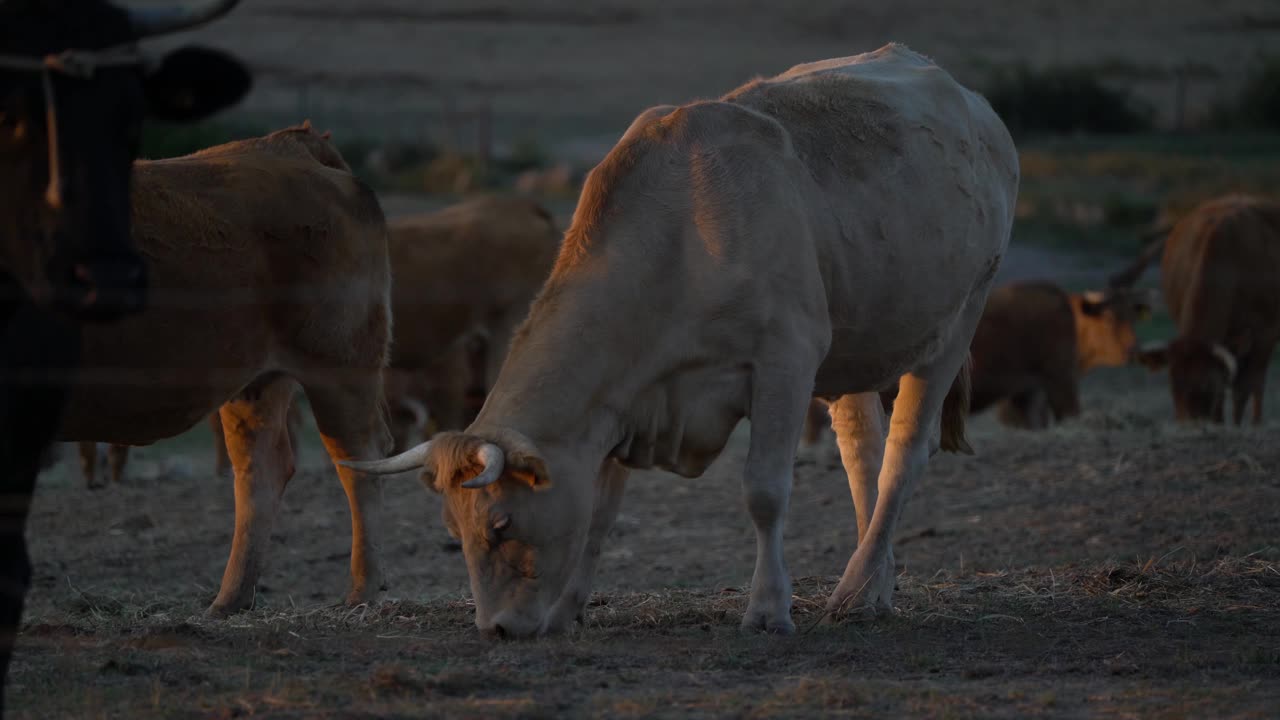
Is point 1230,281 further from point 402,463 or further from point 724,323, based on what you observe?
point 402,463

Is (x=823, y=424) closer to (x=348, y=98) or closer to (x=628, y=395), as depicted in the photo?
(x=628, y=395)

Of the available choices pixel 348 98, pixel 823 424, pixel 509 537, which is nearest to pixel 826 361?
pixel 509 537

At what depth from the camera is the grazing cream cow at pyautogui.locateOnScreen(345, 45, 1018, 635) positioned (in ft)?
20.4

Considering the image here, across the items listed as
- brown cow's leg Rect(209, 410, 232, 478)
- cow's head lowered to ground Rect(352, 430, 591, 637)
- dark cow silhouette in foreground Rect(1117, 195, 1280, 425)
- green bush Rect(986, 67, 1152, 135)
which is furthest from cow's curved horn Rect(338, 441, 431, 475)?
green bush Rect(986, 67, 1152, 135)

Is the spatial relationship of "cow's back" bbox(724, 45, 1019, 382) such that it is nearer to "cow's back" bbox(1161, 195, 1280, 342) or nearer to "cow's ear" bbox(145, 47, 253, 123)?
"cow's ear" bbox(145, 47, 253, 123)

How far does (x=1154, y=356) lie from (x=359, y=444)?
11652 mm

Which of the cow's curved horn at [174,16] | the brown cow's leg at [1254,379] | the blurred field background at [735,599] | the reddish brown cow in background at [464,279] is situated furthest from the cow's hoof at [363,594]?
the brown cow's leg at [1254,379]

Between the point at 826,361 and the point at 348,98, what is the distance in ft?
100

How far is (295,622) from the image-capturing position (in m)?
7.03

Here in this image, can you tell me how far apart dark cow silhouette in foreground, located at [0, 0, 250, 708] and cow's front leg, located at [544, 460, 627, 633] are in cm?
215

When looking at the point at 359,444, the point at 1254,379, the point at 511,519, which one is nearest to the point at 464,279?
the point at 1254,379

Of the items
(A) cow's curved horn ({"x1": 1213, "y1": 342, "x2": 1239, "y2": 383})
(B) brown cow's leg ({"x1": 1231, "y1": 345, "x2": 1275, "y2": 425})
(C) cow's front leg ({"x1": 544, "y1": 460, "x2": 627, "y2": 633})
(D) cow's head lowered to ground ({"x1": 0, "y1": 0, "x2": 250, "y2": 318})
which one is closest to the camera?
(D) cow's head lowered to ground ({"x1": 0, "y1": 0, "x2": 250, "y2": 318})

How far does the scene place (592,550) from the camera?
6.92 meters

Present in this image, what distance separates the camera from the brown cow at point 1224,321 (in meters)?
17.3
